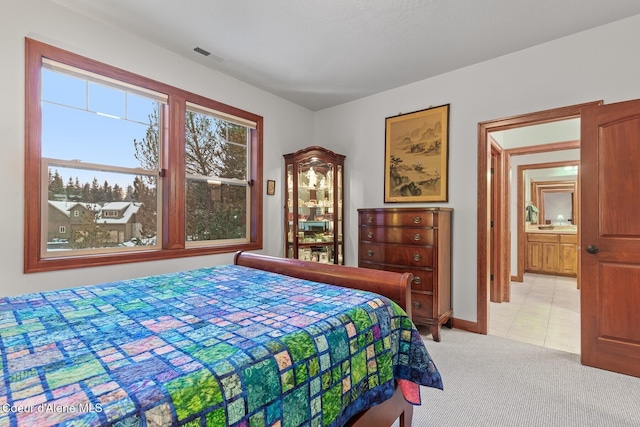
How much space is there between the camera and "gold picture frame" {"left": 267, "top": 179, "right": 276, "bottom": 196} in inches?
151

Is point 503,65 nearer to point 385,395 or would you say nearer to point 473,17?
point 473,17

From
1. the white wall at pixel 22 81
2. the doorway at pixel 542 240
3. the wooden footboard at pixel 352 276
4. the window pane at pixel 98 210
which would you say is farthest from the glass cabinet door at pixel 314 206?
the doorway at pixel 542 240

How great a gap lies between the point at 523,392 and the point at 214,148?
358 cm

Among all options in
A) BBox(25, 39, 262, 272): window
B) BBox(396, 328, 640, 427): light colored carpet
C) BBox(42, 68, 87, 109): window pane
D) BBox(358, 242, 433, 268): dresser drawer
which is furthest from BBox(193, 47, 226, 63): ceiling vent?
BBox(396, 328, 640, 427): light colored carpet

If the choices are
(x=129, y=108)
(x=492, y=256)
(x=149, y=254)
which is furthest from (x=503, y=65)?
(x=149, y=254)

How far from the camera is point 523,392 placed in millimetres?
1998

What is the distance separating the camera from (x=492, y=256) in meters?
3.96

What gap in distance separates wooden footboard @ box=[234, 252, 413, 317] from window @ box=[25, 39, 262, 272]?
49.5 inches

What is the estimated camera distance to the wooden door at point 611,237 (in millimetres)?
2186

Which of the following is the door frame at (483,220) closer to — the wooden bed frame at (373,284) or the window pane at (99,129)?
the wooden bed frame at (373,284)

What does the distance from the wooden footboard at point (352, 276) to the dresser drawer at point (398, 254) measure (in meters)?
1.34

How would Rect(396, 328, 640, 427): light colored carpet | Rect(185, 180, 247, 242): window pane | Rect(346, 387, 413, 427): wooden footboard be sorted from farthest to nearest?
Rect(185, 180, 247, 242): window pane
Rect(396, 328, 640, 427): light colored carpet
Rect(346, 387, 413, 427): wooden footboard

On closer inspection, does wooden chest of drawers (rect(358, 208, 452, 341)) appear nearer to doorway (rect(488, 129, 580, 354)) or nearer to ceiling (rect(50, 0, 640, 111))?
doorway (rect(488, 129, 580, 354))

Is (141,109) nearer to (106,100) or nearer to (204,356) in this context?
(106,100)
